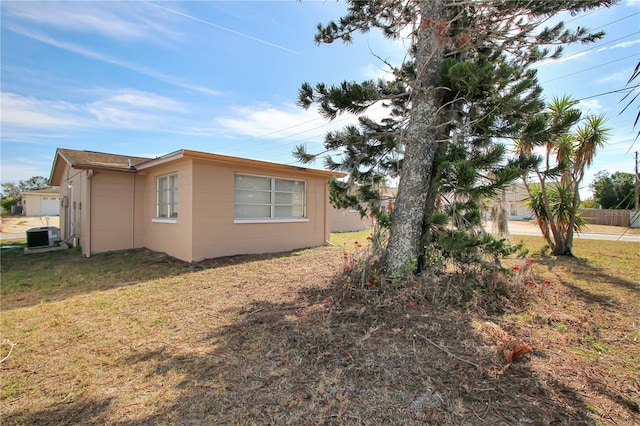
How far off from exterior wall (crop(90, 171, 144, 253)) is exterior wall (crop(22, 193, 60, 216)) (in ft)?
88.3

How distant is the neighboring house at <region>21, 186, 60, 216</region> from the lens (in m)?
28.2

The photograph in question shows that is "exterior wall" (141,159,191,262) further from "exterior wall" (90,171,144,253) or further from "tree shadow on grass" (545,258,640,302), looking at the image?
"tree shadow on grass" (545,258,640,302)

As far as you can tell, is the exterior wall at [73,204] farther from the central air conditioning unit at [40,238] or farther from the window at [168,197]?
the window at [168,197]

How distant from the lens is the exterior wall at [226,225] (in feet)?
24.4

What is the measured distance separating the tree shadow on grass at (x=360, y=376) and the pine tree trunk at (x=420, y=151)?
91cm

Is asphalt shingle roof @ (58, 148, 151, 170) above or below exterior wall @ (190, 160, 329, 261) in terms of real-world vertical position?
above

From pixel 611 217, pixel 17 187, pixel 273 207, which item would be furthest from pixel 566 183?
pixel 17 187

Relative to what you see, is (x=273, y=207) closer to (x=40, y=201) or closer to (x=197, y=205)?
(x=197, y=205)

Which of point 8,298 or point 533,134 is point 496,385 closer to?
point 533,134

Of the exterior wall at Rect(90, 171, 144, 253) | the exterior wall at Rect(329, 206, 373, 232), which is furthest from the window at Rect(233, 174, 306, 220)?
the exterior wall at Rect(329, 206, 373, 232)

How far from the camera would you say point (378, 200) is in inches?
189

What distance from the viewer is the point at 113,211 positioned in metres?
9.21

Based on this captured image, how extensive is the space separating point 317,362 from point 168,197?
7.74 metres

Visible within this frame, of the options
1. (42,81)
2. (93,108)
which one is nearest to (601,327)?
(42,81)
